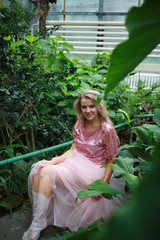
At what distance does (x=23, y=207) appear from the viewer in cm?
282

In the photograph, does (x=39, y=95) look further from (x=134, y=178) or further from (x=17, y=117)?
(x=134, y=178)

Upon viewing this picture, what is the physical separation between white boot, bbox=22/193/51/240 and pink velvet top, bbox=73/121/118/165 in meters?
0.57

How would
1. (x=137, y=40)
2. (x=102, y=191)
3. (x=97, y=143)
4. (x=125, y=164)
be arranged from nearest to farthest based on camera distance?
1. (x=137, y=40)
2. (x=102, y=191)
3. (x=125, y=164)
4. (x=97, y=143)

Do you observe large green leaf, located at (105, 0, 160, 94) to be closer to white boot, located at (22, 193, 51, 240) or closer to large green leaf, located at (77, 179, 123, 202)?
large green leaf, located at (77, 179, 123, 202)

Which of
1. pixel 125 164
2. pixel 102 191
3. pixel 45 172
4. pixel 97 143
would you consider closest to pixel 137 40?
pixel 102 191

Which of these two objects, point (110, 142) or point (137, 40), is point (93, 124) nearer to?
point (110, 142)

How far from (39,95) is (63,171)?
3.68 ft

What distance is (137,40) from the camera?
1.24ft

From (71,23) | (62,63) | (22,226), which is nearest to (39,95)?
(62,63)

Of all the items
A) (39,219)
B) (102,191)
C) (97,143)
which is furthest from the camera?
(97,143)

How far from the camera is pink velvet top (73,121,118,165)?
8.70 ft

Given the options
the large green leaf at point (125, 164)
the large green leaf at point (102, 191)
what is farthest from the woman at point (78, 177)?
the large green leaf at point (102, 191)

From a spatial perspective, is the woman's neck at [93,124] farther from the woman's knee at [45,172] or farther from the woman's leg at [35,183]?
the woman's leg at [35,183]

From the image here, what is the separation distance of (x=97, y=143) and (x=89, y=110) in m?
0.32
